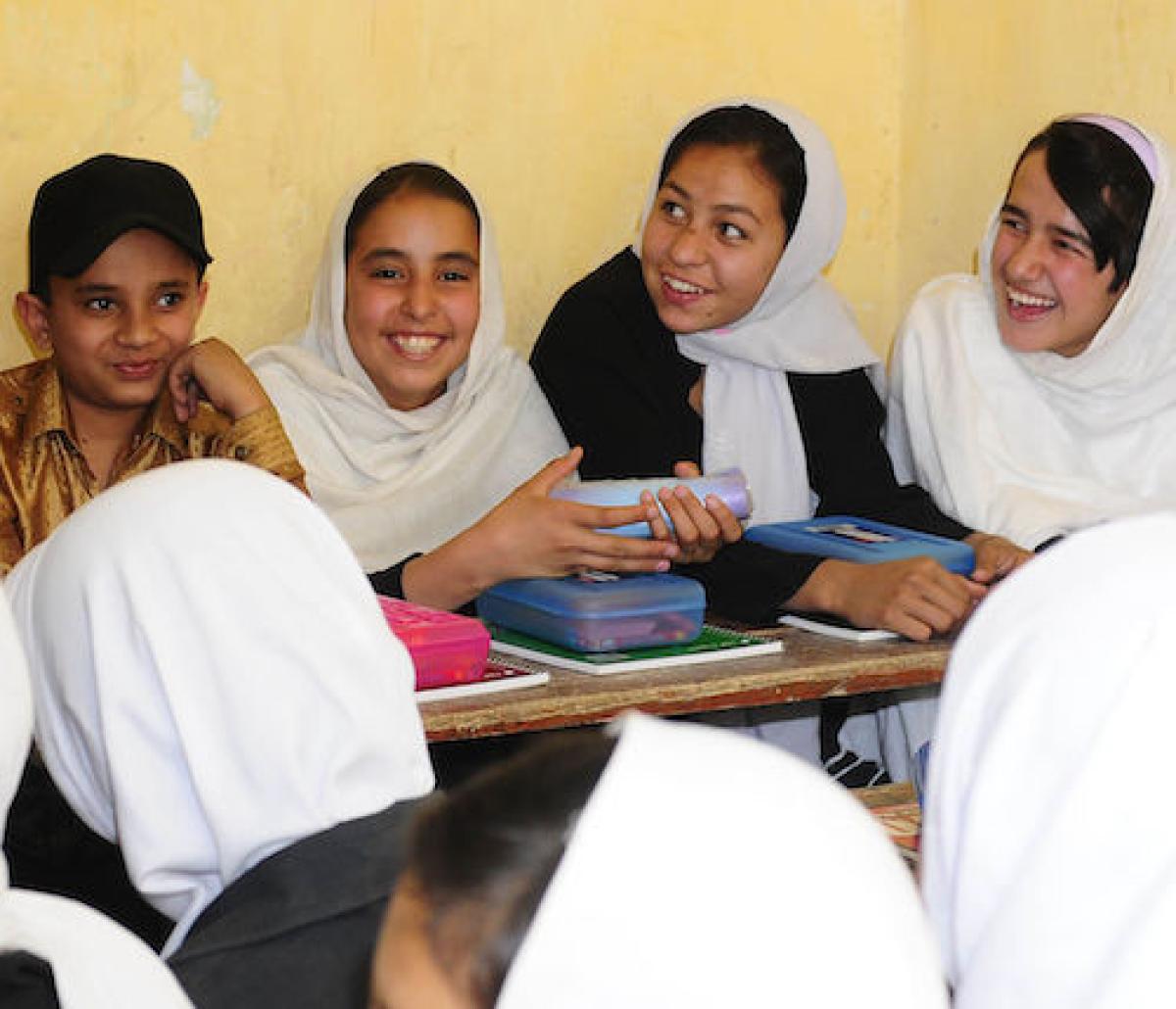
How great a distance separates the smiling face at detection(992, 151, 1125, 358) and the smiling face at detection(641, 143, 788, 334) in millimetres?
453

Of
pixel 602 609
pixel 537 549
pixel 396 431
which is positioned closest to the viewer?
pixel 602 609

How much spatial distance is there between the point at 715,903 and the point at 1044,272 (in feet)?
9.77

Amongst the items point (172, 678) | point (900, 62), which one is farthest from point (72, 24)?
point (172, 678)

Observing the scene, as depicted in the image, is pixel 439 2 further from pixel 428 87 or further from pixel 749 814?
pixel 749 814

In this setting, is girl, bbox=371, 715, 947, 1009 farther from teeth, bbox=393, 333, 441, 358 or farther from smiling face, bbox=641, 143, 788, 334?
smiling face, bbox=641, 143, 788, 334

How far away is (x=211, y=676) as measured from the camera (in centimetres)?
174

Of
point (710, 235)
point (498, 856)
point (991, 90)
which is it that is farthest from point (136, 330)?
point (498, 856)

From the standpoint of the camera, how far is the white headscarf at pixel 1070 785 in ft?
4.52

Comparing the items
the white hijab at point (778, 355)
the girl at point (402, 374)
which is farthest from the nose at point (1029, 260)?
the girl at point (402, 374)

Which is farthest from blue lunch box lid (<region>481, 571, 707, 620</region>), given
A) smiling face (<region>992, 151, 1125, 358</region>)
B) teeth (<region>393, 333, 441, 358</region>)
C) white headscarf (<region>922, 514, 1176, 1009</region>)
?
white headscarf (<region>922, 514, 1176, 1009</region>)

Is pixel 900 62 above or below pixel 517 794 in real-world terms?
above

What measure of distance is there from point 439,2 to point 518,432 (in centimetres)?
84

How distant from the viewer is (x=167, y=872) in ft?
5.84

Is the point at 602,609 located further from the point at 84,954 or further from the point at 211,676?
the point at 84,954
